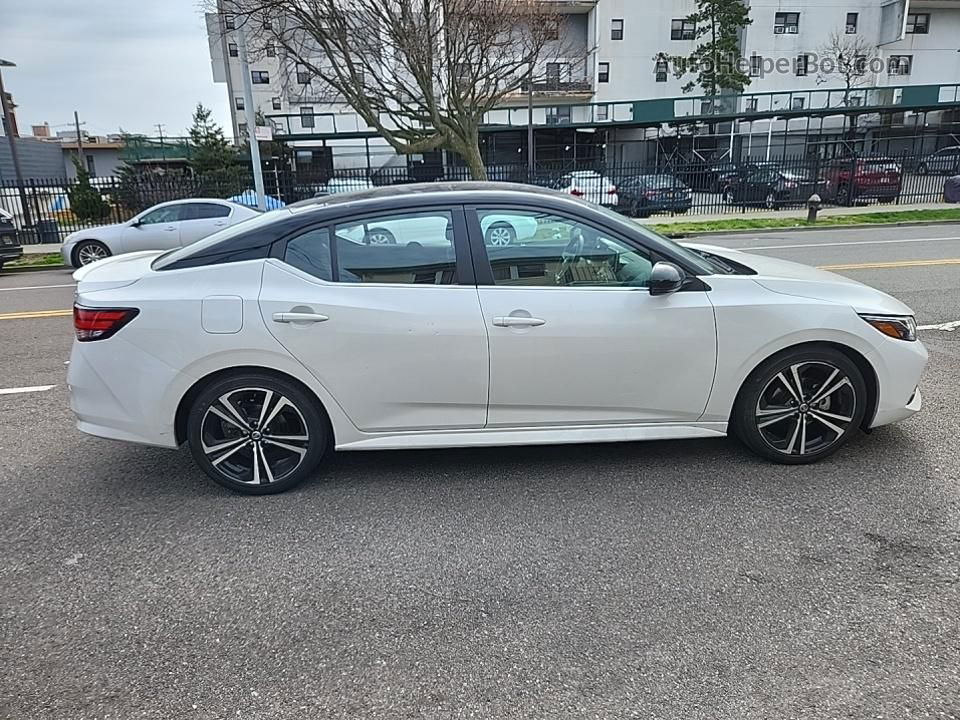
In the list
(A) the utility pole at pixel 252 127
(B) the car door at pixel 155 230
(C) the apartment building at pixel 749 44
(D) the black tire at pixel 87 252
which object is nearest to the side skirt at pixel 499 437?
(B) the car door at pixel 155 230

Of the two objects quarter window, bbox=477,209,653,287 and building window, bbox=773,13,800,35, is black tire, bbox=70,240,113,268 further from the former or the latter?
building window, bbox=773,13,800,35

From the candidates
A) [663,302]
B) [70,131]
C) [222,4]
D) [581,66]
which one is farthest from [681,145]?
[70,131]

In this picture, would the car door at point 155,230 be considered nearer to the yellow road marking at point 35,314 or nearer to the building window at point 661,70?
the yellow road marking at point 35,314

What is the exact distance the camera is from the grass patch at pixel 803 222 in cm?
1831

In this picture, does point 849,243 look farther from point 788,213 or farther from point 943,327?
point 943,327

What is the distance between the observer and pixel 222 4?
819 inches

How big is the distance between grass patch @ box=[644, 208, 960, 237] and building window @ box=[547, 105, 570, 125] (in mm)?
23393

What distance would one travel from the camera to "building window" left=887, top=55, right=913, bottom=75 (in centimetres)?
4869

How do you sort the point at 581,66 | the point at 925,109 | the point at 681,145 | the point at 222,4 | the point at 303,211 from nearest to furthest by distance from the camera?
the point at 303,211, the point at 222,4, the point at 925,109, the point at 681,145, the point at 581,66

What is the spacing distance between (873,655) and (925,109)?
48.3 metres

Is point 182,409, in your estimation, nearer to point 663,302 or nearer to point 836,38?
point 663,302

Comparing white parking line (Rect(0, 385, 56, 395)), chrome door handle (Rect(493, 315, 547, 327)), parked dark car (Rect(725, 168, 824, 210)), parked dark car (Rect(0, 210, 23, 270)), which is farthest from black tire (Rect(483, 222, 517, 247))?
parked dark car (Rect(725, 168, 824, 210))

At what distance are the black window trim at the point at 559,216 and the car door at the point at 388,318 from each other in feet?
0.20

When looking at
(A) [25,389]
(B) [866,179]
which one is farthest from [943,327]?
(B) [866,179]
